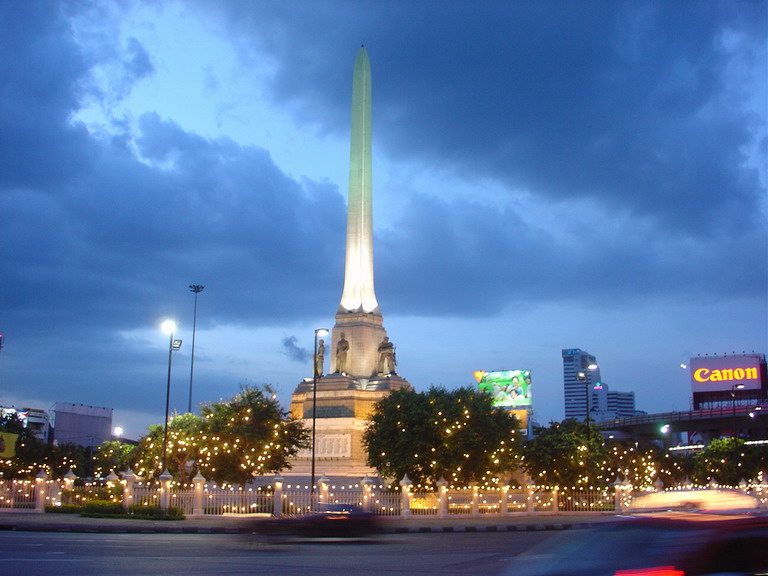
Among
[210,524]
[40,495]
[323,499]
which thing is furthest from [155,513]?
[40,495]

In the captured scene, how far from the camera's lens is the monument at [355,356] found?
190 ft

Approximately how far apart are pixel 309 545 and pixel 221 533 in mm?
8882

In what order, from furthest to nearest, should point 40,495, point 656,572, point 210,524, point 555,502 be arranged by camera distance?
point 555,502
point 40,495
point 210,524
point 656,572

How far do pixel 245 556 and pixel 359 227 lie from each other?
4790 centimetres

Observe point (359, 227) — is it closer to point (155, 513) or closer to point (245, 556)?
point (155, 513)

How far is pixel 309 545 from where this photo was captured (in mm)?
20531

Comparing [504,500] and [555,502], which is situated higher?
[504,500]

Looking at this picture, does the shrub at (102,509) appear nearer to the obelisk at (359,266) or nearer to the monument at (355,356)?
the monument at (355,356)

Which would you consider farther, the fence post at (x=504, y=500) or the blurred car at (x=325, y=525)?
the fence post at (x=504, y=500)

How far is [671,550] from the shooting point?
7.50m

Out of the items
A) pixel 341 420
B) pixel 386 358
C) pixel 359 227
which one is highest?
pixel 359 227

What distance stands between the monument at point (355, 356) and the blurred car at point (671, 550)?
1866 inches

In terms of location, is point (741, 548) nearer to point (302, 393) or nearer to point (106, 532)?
point (106, 532)

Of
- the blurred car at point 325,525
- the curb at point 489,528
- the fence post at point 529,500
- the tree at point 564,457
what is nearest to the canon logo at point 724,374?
the tree at point 564,457
